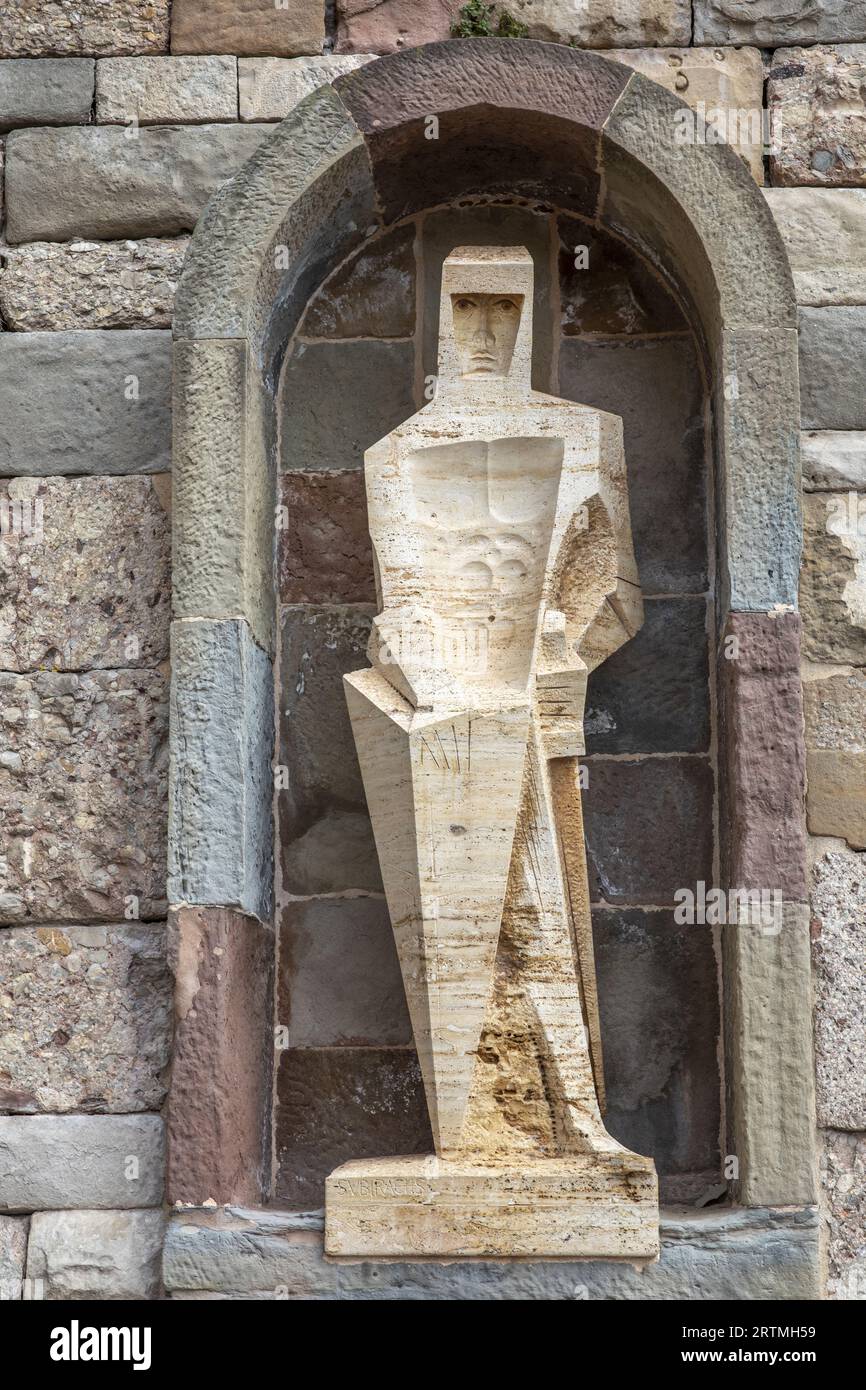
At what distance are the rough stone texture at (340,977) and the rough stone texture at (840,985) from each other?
895 mm

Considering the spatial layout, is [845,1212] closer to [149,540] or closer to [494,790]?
[494,790]

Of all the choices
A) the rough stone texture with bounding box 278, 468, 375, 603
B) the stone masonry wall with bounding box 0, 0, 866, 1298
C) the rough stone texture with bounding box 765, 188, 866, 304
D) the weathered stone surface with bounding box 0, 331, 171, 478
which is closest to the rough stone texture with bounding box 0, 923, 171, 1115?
the stone masonry wall with bounding box 0, 0, 866, 1298

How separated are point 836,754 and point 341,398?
1.41 m

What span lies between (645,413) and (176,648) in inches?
49.0

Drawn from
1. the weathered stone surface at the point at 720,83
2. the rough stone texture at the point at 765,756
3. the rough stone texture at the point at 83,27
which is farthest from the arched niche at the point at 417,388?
the rough stone texture at the point at 83,27

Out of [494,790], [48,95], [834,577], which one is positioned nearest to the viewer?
[494,790]

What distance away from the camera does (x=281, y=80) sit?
4578 mm

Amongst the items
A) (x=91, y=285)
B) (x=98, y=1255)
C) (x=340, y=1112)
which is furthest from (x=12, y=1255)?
(x=91, y=285)

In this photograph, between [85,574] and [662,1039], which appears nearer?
[662,1039]

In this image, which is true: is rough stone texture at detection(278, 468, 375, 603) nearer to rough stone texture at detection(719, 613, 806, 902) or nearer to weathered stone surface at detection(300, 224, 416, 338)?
weathered stone surface at detection(300, 224, 416, 338)

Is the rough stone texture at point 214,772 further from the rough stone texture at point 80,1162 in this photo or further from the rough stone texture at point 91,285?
the rough stone texture at point 91,285

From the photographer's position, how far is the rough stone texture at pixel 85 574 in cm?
430


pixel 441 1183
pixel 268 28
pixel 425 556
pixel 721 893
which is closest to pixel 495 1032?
pixel 441 1183

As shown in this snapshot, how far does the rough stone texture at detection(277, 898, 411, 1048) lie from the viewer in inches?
165
